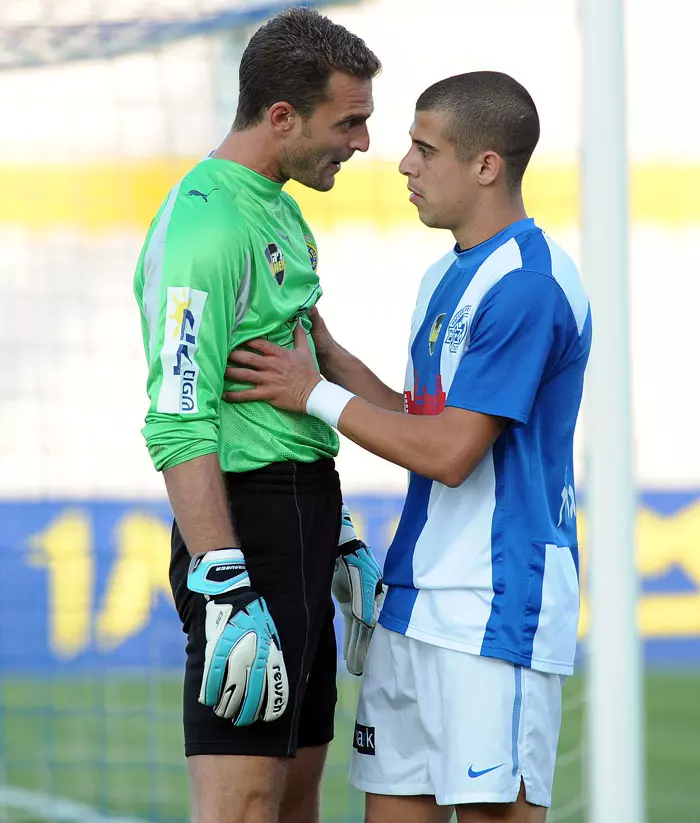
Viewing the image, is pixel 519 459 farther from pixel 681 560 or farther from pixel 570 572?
pixel 681 560

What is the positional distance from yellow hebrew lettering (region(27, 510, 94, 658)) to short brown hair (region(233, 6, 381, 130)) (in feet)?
14.3

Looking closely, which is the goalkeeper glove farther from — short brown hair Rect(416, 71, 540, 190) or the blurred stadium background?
the blurred stadium background

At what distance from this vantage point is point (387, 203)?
626 centimetres

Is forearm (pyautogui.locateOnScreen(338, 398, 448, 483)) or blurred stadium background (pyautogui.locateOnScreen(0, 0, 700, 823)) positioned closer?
forearm (pyautogui.locateOnScreen(338, 398, 448, 483))

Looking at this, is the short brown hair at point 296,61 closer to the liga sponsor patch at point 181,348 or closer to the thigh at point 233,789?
the liga sponsor patch at point 181,348

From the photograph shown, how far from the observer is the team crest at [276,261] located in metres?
2.13

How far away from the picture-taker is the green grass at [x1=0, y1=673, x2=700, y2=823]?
4477mm

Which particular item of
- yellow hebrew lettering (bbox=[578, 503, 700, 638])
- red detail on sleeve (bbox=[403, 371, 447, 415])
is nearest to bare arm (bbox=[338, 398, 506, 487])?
red detail on sleeve (bbox=[403, 371, 447, 415])

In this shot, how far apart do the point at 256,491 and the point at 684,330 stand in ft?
21.6

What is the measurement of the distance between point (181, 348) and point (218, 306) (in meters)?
0.09

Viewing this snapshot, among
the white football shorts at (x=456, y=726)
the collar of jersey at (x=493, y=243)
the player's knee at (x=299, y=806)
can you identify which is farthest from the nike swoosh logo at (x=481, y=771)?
the collar of jersey at (x=493, y=243)

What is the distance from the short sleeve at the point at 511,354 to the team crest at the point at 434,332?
6.8 inches

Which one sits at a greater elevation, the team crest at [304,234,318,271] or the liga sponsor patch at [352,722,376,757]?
the team crest at [304,234,318,271]

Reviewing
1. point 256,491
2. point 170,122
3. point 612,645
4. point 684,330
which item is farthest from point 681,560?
point 256,491
